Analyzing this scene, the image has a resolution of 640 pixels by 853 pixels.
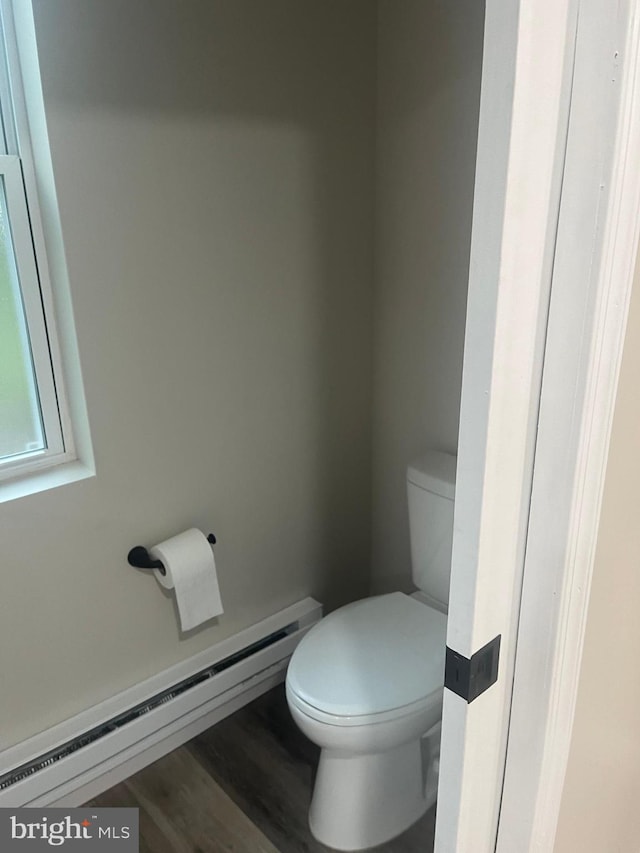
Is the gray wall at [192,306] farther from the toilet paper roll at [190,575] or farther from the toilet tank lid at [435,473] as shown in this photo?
the toilet tank lid at [435,473]

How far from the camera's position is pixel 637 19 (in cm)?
58

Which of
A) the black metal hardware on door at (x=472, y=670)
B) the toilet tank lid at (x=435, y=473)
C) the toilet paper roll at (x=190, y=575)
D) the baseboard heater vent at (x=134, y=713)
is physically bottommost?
the baseboard heater vent at (x=134, y=713)

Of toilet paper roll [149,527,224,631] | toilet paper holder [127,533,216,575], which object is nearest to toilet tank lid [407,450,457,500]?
toilet paper roll [149,527,224,631]

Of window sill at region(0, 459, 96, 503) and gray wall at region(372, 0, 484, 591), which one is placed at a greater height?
gray wall at region(372, 0, 484, 591)

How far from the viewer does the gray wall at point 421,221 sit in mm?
1749

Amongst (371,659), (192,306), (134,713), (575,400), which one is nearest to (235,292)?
(192,306)

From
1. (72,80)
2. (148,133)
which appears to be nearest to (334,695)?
(148,133)

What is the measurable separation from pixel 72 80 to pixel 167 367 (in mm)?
654

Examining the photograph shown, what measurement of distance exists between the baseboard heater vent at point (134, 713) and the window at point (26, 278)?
670mm

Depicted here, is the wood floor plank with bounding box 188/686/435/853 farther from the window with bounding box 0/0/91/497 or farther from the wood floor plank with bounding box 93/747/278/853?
the window with bounding box 0/0/91/497

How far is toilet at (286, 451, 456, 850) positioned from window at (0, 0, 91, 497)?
0.76 m

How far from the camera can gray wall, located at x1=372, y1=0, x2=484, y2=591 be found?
1749mm

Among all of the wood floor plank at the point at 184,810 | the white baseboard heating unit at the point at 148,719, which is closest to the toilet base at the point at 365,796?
the wood floor plank at the point at 184,810

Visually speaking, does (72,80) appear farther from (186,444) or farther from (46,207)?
(186,444)
